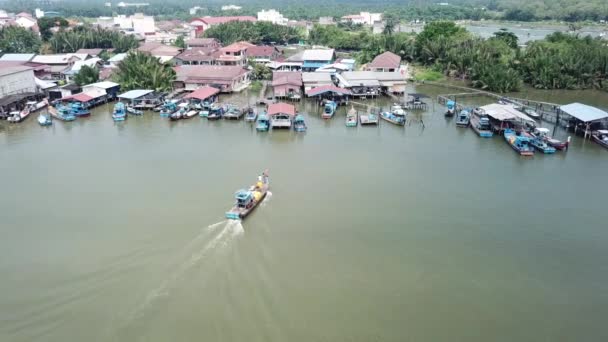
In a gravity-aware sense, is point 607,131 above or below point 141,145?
above

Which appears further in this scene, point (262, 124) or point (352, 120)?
point (352, 120)

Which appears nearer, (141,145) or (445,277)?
(445,277)

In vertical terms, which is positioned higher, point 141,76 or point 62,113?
point 141,76

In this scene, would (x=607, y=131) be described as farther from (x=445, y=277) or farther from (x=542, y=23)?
(x=542, y=23)

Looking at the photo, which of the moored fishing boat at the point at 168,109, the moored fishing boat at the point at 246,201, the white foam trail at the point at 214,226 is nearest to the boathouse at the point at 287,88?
the moored fishing boat at the point at 168,109

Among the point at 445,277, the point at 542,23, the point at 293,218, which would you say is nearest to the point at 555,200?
the point at 445,277

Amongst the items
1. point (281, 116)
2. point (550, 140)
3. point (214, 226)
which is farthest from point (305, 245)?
point (550, 140)

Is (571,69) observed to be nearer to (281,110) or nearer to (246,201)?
(281,110)
